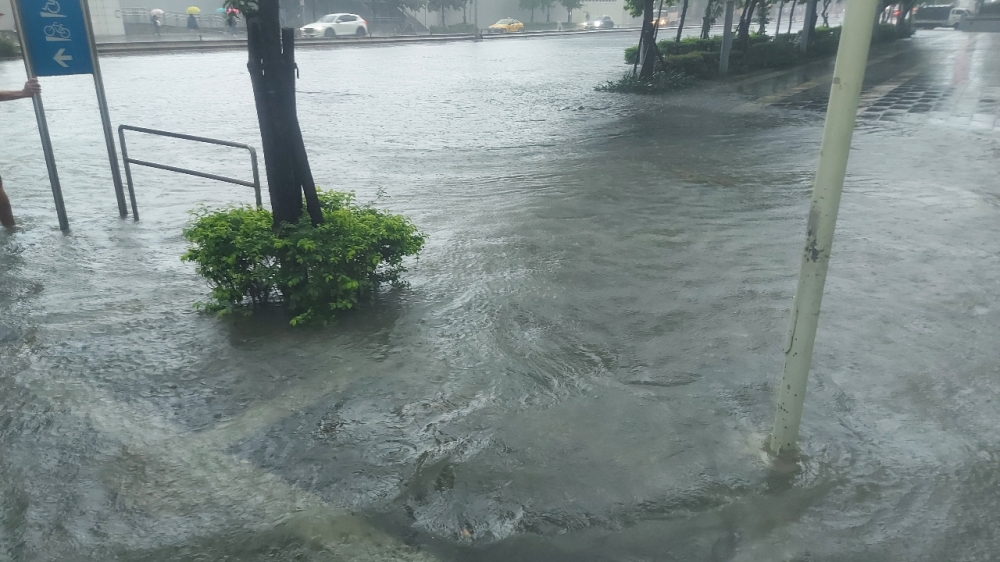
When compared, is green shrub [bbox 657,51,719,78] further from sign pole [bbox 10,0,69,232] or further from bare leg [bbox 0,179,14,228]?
bare leg [bbox 0,179,14,228]

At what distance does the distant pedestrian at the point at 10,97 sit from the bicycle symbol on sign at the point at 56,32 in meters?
0.44

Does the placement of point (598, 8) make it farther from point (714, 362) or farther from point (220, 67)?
point (714, 362)

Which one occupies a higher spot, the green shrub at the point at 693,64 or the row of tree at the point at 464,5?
the row of tree at the point at 464,5

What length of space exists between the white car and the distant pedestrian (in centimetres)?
3745

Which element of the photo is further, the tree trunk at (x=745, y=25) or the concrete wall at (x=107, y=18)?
the concrete wall at (x=107, y=18)

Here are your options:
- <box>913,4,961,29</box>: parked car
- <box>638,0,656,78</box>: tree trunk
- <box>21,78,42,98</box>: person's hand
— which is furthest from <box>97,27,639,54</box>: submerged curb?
<box>913,4,961,29</box>: parked car

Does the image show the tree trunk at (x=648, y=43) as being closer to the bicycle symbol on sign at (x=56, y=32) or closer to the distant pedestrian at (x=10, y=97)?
the bicycle symbol on sign at (x=56, y=32)

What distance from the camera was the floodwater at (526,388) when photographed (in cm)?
321

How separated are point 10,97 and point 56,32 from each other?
71cm

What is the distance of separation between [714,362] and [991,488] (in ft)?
5.12

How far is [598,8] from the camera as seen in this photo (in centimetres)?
8075

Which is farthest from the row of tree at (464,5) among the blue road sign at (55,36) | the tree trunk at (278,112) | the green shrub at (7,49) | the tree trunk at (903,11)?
the tree trunk at (278,112)

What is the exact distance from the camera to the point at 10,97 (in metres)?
6.80

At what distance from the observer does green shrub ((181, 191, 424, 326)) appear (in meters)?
4.98
